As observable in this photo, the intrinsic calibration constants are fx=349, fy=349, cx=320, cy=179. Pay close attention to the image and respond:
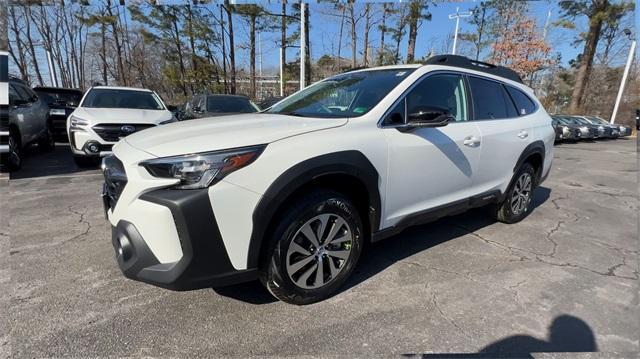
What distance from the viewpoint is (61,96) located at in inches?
406

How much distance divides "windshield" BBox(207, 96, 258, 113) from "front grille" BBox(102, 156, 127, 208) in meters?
5.96

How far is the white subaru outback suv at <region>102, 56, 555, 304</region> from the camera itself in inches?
75.9

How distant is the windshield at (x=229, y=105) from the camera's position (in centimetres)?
825

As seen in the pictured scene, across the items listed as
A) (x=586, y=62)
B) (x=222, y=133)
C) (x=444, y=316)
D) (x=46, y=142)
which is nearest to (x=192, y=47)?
(x=46, y=142)

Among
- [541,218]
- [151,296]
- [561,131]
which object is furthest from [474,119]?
[561,131]

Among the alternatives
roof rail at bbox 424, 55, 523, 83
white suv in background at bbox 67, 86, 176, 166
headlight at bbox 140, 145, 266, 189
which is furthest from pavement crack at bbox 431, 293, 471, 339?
white suv in background at bbox 67, 86, 176, 166

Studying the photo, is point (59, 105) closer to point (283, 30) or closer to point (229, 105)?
point (229, 105)

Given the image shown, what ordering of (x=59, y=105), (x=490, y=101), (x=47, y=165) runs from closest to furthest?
(x=490, y=101), (x=47, y=165), (x=59, y=105)

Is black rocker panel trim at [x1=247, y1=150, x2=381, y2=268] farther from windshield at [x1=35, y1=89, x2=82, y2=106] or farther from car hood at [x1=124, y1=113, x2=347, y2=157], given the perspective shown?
windshield at [x1=35, y1=89, x2=82, y2=106]

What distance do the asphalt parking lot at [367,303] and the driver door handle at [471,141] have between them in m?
Answer: 1.05

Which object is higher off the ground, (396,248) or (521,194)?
(521,194)

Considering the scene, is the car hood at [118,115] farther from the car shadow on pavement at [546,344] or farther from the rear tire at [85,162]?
the car shadow on pavement at [546,344]

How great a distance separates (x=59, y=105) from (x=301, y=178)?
1034 centimetres

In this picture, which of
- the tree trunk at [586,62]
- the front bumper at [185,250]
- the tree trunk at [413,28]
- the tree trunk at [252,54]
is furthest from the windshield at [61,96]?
the tree trunk at [586,62]
